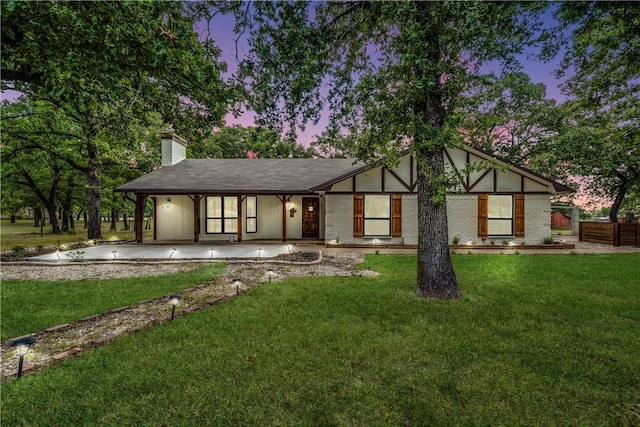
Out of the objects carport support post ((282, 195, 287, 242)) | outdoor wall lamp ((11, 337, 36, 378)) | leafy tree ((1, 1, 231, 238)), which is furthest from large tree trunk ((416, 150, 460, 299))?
carport support post ((282, 195, 287, 242))

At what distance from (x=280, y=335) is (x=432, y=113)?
16.6 feet

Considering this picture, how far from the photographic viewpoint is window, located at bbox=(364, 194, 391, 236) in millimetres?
13133

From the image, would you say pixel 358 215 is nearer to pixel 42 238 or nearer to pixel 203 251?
pixel 203 251

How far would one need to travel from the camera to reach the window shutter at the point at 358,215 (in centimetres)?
1301

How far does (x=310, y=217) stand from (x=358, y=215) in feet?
10.1

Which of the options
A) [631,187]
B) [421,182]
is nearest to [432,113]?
[421,182]

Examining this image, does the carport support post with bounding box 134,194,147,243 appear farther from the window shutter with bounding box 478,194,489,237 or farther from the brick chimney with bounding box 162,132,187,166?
the window shutter with bounding box 478,194,489,237

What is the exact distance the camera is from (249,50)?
15.5ft

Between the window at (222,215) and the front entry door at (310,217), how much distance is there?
355cm

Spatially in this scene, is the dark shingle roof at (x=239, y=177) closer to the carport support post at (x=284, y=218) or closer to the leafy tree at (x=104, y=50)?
the carport support post at (x=284, y=218)

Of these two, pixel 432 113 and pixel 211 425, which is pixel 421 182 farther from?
pixel 211 425

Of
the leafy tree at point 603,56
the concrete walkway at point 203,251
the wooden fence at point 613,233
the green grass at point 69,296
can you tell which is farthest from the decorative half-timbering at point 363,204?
the green grass at point 69,296

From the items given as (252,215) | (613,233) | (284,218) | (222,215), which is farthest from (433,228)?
(613,233)

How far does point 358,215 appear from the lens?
42.7 feet
